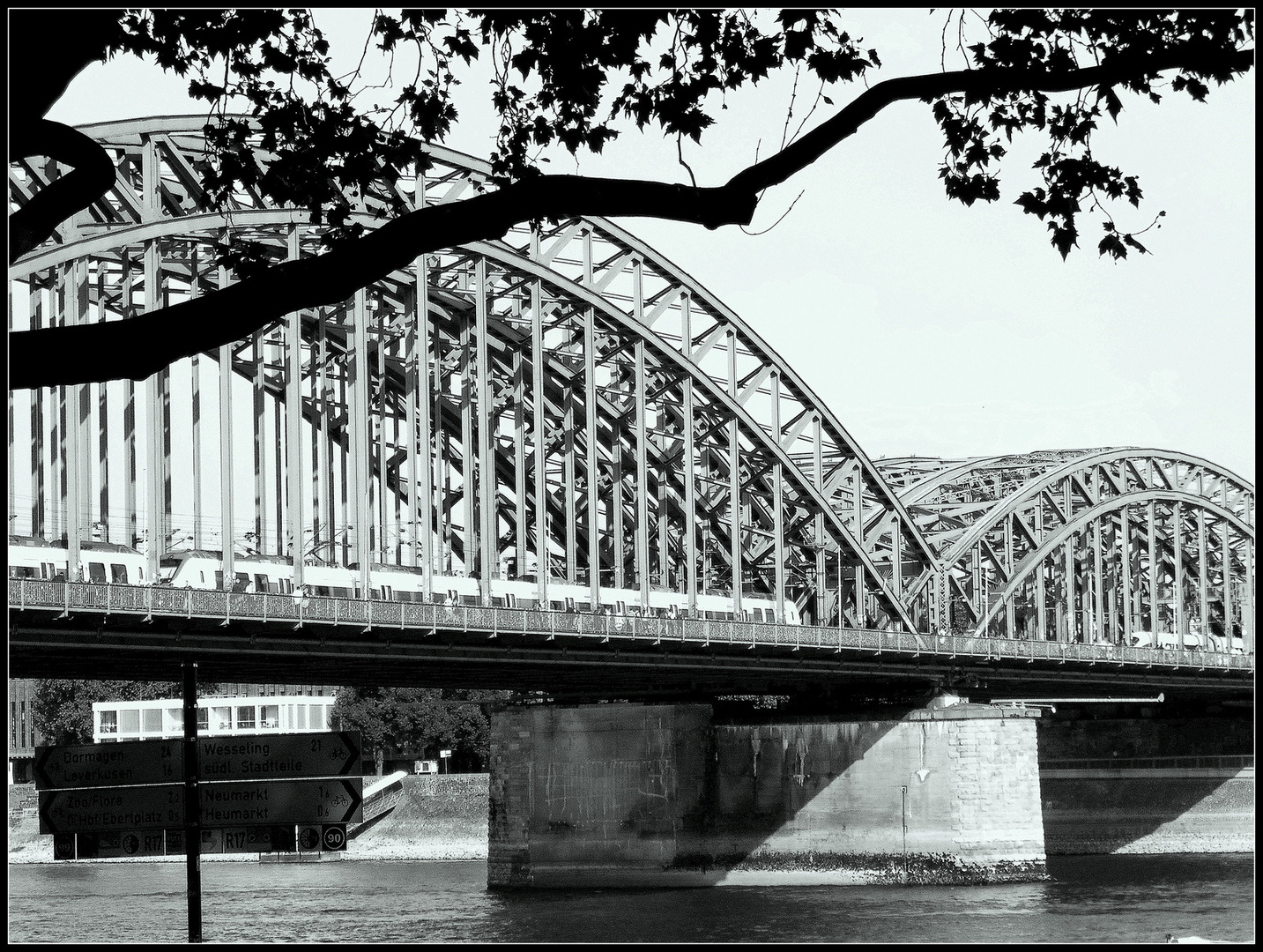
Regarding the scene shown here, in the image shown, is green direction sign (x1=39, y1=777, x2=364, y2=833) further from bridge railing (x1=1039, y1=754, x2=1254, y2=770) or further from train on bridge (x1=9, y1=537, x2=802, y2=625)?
bridge railing (x1=1039, y1=754, x2=1254, y2=770)

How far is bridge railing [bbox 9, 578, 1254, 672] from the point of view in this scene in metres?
49.8

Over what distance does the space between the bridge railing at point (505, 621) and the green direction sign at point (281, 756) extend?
33.9 meters

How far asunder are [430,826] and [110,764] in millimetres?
90890

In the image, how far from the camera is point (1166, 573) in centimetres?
13262

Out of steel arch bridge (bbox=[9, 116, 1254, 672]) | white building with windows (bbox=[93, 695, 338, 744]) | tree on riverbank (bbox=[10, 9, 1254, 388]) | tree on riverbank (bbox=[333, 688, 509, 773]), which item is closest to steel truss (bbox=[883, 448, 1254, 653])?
steel arch bridge (bbox=[9, 116, 1254, 672])

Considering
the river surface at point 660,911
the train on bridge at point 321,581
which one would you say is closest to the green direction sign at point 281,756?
the river surface at point 660,911

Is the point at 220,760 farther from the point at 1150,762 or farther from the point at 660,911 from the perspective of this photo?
the point at 1150,762

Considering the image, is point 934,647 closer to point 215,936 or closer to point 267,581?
point 267,581

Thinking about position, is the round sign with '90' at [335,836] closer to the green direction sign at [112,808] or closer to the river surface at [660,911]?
the green direction sign at [112,808]

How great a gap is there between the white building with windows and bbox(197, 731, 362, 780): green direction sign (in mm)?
117640

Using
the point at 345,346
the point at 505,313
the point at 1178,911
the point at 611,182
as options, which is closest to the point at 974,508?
the point at 505,313

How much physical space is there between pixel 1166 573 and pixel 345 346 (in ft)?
249

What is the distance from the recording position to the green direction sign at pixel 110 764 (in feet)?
51.1

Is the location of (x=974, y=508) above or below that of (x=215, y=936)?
above
